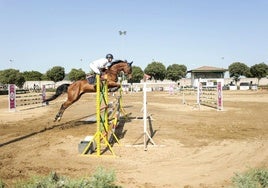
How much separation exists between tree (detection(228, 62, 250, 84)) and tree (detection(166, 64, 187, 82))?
14840mm

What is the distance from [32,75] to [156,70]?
42.3 m

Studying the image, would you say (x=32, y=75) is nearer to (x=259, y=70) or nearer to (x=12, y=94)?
(x=259, y=70)

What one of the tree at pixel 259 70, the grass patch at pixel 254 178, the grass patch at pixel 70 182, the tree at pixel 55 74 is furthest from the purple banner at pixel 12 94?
the tree at pixel 259 70

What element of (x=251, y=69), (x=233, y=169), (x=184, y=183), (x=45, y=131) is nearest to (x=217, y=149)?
(x=233, y=169)

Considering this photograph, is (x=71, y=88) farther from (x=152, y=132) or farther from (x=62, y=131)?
(x=152, y=132)

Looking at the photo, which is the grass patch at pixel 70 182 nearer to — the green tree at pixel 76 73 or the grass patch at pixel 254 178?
the grass patch at pixel 254 178

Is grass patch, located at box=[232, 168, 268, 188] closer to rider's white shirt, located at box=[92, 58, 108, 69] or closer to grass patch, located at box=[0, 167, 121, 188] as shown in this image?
grass patch, located at box=[0, 167, 121, 188]

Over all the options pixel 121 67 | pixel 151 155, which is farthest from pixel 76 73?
pixel 151 155

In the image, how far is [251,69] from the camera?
323 ft

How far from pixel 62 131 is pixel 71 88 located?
1816 millimetres

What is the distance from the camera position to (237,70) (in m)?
99.7

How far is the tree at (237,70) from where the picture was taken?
9931 cm

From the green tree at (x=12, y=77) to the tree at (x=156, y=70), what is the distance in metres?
37.6

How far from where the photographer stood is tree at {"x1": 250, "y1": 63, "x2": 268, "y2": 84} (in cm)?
9434
